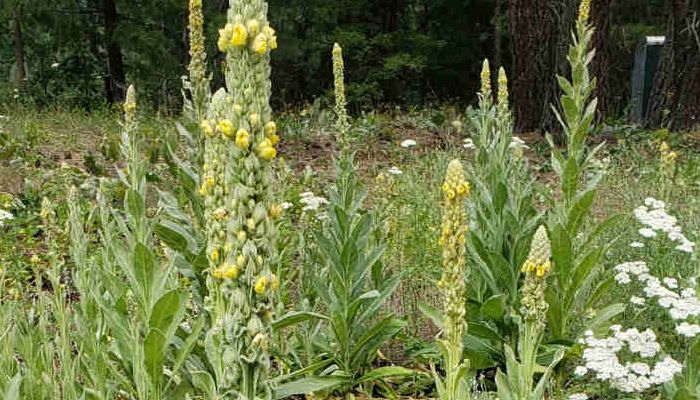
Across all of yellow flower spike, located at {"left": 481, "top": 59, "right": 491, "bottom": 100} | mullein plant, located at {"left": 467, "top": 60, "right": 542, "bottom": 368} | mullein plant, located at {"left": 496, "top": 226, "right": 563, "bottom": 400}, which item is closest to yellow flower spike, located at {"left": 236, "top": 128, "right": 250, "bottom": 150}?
mullein plant, located at {"left": 496, "top": 226, "right": 563, "bottom": 400}

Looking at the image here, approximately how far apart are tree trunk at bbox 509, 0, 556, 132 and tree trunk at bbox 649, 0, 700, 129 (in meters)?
1.73

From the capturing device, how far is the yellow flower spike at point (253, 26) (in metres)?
1.63

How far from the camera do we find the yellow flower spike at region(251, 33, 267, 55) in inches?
64.2

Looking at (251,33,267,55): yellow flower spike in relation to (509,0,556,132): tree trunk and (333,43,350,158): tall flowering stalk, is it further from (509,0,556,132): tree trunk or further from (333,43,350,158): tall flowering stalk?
(509,0,556,132): tree trunk

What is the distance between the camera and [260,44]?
163 cm

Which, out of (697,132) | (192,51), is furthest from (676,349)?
(697,132)

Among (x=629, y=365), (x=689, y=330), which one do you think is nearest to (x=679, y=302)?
(x=689, y=330)

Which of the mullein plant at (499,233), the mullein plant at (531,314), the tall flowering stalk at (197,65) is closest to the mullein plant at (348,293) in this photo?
the mullein plant at (499,233)

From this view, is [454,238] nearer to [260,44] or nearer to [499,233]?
[260,44]

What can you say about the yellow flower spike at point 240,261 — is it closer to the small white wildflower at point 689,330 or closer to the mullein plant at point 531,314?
the mullein plant at point 531,314

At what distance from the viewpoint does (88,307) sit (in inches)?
113

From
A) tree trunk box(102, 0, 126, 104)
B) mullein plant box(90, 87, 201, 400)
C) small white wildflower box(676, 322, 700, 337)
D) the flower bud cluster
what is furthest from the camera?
tree trunk box(102, 0, 126, 104)

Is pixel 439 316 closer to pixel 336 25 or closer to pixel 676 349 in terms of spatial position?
pixel 676 349

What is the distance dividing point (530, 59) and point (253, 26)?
359 inches
